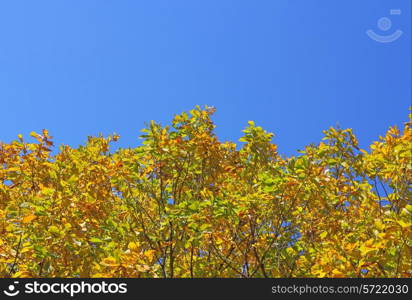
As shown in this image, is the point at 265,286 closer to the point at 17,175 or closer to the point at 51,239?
the point at 51,239

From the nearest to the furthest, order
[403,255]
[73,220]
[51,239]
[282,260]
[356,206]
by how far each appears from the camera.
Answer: [403,255]
[51,239]
[73,220]
[282,260]
[356,206]

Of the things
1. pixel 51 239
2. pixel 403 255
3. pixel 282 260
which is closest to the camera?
pixel 403 255

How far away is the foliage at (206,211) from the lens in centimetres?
795

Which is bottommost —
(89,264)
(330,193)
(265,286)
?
(265,286)

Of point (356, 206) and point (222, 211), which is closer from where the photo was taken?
point (222, 211)

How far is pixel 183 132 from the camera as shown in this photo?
10094 millimetres

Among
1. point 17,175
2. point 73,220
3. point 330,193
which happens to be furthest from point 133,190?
point 330,193

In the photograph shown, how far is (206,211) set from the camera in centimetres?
838

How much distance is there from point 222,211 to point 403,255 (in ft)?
9.27

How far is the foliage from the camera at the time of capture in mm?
7945

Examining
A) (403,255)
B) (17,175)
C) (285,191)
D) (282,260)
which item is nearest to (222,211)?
(285,191)

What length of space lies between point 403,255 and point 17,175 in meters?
7.93

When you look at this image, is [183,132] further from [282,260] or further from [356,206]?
[356,206]

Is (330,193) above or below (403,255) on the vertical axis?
above
